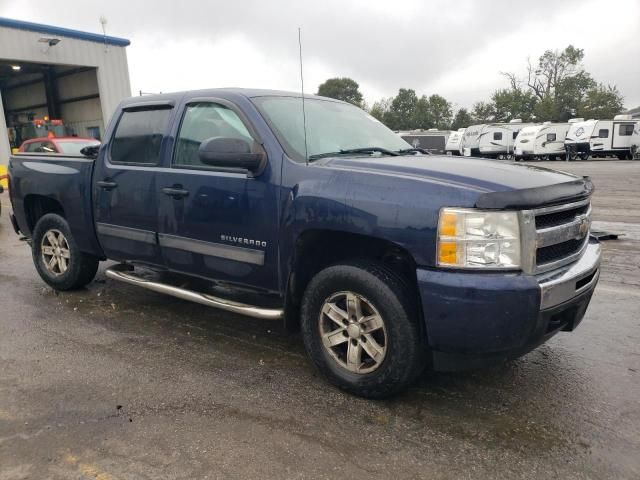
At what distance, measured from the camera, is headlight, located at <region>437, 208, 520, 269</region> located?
2510 mm

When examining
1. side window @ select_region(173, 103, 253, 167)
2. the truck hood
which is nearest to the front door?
side window @ select_region(173, 103, 253, 167)

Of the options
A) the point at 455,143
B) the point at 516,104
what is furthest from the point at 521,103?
the point at 455,143

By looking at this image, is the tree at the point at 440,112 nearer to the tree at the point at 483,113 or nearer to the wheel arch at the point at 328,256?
the tree at the point at 483,113

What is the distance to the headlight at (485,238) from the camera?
98.8 inches

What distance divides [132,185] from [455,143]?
133 ft

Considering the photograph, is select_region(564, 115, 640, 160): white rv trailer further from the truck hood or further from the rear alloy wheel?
the rear alloy wheel

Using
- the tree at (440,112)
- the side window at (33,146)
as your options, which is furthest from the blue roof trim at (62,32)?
the tree at (440,112)

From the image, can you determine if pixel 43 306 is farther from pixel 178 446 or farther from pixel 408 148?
pixel 408 148

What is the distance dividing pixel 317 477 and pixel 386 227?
125 centimetres

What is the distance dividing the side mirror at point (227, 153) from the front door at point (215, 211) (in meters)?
0.14

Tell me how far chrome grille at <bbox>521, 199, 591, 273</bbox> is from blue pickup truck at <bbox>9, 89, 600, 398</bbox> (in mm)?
12

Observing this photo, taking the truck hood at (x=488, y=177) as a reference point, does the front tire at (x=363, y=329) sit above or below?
below

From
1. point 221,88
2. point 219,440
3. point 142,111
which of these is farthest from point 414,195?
point 142,111

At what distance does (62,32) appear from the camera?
78.9ft
